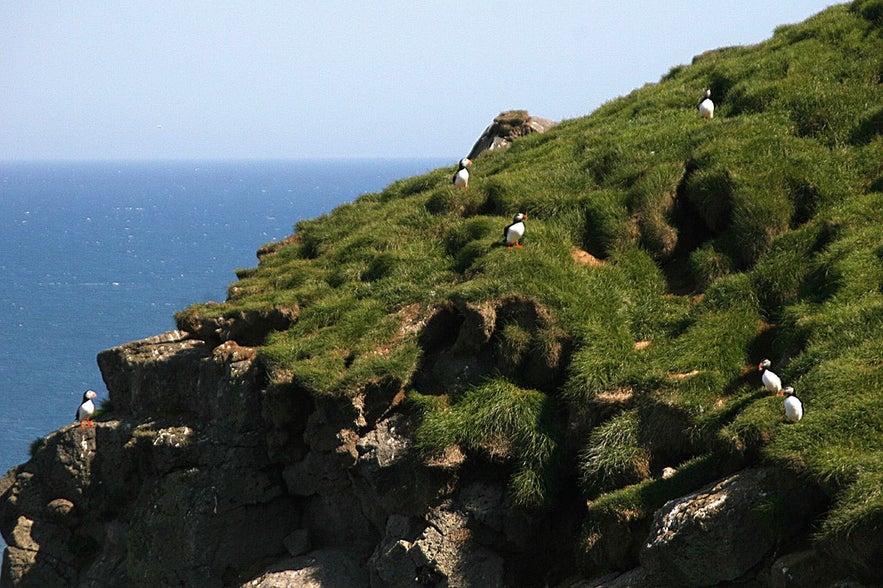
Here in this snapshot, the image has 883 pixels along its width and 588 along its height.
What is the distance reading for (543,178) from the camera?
2355 centimetres

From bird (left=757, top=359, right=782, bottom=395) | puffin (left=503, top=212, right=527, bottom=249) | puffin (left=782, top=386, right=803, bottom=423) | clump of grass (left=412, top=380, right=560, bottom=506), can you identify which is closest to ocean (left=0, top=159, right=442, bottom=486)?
puffin (left=503, top=212, right=527, bottom=249)

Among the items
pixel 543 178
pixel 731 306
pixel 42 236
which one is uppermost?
pixel 543 178

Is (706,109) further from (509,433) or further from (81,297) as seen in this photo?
(81,297)

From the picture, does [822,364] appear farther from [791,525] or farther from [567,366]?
[567,366]

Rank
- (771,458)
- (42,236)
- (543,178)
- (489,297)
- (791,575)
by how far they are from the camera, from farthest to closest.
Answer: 1. (42,236)
2. (543,178)
3. (489,297)
4. (771,458)
5. (791,575)

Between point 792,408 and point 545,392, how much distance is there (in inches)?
188

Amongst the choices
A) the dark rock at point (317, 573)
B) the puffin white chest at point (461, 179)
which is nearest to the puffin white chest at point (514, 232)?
the puffin white chest at point (461, 179)

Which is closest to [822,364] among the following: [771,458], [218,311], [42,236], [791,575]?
[771,458]

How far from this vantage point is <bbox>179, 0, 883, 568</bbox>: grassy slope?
15688 millimetres

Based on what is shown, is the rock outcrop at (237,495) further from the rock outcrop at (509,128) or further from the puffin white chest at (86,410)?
the rock outcrop at (509,128)

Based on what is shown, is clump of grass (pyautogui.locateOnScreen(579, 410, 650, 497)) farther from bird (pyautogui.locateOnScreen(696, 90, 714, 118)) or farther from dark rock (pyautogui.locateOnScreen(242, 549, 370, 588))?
bird (pyautogui.locateOnScreen(696, 90, 714, 118))

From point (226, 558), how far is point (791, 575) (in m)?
10.1

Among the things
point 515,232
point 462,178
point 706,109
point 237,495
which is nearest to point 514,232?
point 515,232

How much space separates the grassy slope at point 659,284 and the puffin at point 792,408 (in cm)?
18
